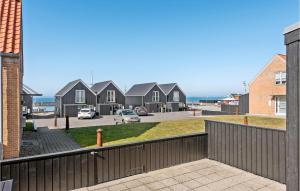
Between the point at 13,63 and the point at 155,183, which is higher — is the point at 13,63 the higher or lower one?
the higher one

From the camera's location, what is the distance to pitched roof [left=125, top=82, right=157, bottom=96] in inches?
1829

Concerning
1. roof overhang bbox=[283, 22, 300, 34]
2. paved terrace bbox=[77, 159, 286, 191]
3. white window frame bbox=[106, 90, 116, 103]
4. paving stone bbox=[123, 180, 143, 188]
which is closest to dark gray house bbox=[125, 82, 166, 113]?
white window frame bbox=[106, 90, 116, 103]

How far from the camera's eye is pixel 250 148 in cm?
877

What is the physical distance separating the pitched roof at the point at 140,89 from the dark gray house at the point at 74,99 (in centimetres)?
1115

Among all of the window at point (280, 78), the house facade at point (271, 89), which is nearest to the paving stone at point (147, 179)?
the house facade at point (271, 89)

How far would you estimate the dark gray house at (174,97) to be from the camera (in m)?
47.5

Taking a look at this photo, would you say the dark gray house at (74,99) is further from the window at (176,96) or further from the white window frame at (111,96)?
the window at (176,96)

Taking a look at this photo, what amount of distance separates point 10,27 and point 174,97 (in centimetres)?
4077

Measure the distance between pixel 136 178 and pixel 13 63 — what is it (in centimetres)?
678

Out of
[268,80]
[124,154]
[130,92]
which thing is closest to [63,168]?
[124,154]

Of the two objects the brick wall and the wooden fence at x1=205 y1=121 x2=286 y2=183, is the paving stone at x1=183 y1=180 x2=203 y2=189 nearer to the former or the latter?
the wooden fence at x1=205 y1=121 x2=286 y2=183

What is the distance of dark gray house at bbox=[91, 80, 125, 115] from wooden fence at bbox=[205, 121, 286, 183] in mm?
30865

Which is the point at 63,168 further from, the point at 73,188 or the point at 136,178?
the point at 136,178

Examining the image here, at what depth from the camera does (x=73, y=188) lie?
23.7ft
